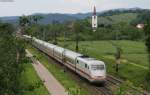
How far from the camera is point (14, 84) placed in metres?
22.8

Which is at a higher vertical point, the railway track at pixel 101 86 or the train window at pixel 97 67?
the train window at pixel 97 67

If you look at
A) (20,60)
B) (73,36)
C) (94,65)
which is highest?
→ (20,60)

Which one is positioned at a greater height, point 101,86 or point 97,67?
point 97,67

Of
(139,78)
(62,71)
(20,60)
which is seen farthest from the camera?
(62,71)

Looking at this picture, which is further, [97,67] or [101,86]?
[101,86]

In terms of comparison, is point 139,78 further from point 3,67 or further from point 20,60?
point 3,67

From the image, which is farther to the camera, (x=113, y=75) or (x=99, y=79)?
(x=113, y=75)

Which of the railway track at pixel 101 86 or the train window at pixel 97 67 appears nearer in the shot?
the railway track at pixel 101 86

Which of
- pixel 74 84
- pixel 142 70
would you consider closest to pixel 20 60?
pixel 74 84

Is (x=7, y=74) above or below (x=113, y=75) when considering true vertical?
above

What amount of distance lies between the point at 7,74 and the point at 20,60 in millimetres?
7815

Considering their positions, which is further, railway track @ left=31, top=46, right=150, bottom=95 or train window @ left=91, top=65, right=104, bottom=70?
train window @ left=91, top=65, right=104, bottom=70

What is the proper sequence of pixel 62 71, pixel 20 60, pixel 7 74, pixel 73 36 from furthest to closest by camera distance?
1. pixel 73 36
2. pixel 62 71
3. pixel 20 60
4. pixel 7 74

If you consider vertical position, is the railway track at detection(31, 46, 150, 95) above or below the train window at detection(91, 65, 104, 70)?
below
